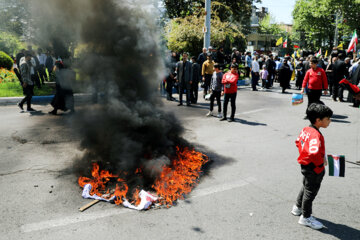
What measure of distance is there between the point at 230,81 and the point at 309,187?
553cm

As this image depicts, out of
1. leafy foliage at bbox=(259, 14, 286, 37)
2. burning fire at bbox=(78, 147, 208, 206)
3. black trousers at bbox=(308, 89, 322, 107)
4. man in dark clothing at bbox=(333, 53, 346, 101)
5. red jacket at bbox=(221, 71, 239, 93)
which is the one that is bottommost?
burning fire at bbox=(78, 147, 208, 206)

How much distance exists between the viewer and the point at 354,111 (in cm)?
1046

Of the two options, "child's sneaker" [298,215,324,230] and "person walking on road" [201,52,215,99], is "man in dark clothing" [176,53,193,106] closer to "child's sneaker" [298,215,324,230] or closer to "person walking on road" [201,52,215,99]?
"person walking on road" [201,52,215,99]

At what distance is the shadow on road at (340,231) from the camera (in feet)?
10.8

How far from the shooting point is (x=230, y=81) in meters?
8.58

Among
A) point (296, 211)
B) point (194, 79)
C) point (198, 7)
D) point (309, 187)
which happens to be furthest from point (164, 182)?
point (198, 7)

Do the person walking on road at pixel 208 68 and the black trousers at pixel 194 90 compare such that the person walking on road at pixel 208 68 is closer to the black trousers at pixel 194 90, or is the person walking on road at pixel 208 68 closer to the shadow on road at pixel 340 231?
the black trousers at pixel 194 90

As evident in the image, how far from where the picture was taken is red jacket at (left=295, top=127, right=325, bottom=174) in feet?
10.5

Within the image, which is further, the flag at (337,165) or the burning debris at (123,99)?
the burning debris at (123,99)

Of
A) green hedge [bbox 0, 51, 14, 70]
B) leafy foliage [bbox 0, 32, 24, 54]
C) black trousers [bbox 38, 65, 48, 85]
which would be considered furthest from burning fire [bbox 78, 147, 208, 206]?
green hedge [bbox 0, 51, 14, 70]

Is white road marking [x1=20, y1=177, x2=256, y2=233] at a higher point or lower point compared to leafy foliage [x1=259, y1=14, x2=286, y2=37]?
lower

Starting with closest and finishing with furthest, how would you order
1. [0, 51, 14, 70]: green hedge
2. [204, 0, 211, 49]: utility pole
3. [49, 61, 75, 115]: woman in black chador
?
[49, 61, 75, 115]: woman in black chador < [204, 0, 211, 49]: utility pole < [0, 51, 14, 70]: green hedge

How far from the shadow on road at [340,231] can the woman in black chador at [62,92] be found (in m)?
7.96

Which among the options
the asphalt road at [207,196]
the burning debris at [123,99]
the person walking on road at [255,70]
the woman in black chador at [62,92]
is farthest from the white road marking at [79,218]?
the person walking on road at [255,70]
